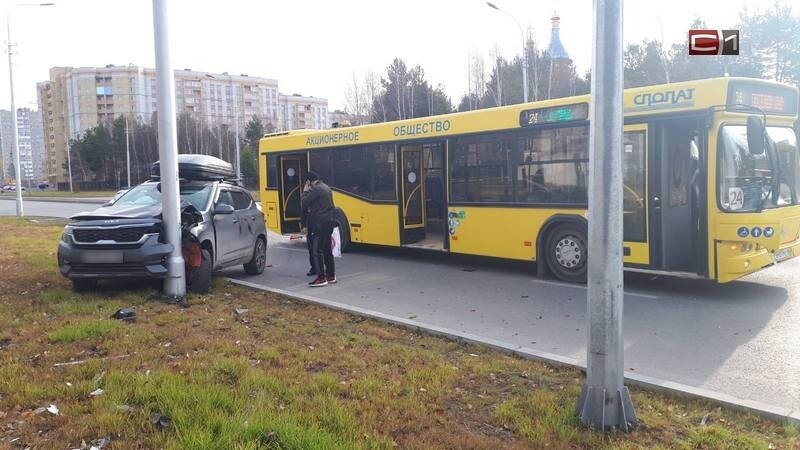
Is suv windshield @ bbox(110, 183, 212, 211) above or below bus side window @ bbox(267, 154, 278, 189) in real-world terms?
below

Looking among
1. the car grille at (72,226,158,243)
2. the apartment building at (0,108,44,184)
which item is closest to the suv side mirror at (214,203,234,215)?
the car grille at (72,226,158,243)

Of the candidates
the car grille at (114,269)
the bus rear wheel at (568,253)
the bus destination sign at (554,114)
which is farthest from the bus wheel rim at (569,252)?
the car grille at (114,269)

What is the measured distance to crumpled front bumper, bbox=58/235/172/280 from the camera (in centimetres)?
827

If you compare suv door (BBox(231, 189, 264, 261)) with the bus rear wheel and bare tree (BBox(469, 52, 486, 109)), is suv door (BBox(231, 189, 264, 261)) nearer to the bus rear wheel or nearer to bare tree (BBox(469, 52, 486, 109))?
the bus rear wheel

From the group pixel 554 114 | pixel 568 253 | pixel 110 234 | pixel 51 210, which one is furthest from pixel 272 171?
pixel 51 210

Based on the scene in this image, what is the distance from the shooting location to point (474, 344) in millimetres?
6262

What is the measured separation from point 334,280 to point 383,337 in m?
4.04

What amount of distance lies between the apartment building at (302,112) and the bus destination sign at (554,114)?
9077 cm

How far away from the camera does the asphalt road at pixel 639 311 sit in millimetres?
5672

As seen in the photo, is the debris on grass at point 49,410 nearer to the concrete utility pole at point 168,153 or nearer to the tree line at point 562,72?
the concrete utility pole at point 168,153

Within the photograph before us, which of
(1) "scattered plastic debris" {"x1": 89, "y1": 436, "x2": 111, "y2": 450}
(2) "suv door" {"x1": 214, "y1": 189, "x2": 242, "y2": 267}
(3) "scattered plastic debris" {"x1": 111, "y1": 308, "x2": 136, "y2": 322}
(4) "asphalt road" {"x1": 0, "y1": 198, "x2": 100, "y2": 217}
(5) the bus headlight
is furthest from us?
(4) "asphalt road" {"x1": 0, "y1": 198, "x2": 100, "y2": 217}

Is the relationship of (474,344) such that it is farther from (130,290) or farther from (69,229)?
(69,229)

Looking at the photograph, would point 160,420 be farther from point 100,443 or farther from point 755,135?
point 755,135

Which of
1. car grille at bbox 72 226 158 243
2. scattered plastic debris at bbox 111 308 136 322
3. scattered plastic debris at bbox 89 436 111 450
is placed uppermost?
car grille at bbox 72 226 158 243
